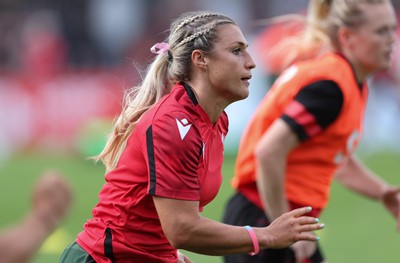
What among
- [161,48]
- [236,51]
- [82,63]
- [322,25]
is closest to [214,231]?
[236,51]

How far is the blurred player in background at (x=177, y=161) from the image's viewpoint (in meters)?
3.80

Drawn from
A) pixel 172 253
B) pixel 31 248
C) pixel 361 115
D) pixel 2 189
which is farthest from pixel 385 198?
pixel 2 189

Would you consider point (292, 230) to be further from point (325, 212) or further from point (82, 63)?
point (82, 63)

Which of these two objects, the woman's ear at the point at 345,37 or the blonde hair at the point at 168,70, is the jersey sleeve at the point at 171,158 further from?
the woman's ear at the point at 345,37

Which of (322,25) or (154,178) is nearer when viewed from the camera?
(154,178)

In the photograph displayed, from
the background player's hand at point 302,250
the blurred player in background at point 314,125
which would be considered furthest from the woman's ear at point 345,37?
the background player's hand at point 302,250

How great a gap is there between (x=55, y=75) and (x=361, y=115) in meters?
12.3

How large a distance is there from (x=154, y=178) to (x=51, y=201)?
17.3 inches

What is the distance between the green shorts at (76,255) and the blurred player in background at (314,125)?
51.1 inches

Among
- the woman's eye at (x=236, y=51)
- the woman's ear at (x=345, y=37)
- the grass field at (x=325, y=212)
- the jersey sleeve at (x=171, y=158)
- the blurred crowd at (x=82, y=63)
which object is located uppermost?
the woman's eye at (x=236, y=51)

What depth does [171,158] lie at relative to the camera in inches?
149

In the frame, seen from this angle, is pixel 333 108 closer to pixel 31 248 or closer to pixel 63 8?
pixel 31 248

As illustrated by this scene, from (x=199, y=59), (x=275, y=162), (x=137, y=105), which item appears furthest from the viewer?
(x=275, y=162)

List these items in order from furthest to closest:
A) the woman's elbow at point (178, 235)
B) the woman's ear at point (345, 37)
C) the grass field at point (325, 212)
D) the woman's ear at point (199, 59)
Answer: the grass field at point (325, 212) → the woman's ear at point (345, 37) → the woman's ear at point (199, 59) → the woman's elbow at point (178, 235)
